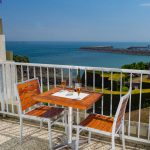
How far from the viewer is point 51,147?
3.26 meters

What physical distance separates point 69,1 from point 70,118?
58.9m

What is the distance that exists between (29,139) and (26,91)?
32.8 inches

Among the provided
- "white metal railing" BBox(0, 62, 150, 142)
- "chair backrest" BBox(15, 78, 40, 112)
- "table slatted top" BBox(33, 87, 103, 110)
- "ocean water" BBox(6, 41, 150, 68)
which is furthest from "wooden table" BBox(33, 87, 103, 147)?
"ocean water" BBox(6, 41, 150, 68)

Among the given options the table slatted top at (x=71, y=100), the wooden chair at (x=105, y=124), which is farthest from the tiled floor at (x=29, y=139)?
the table slatted top at (x=71, y=100)

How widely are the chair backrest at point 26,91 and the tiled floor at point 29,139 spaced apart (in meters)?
0.61

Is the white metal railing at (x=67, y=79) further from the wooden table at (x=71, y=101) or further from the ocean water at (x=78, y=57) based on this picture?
the ocean water at (x=78, y=57)

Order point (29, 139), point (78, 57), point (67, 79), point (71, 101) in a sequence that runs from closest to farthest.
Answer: point (71, 101)
point (29, 139)
point (67, 79)
point (78, 57)

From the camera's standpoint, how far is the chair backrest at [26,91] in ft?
10.7

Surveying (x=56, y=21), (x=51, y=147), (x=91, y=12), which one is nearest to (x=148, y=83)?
(x=51, y=147)

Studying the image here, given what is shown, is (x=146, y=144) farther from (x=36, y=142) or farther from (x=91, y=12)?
(x=91, y=12)

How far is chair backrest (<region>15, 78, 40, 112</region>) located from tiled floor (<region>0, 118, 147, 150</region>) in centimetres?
61

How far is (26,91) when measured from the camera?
3424 mm

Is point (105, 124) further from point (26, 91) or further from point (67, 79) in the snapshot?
point (67, 79)

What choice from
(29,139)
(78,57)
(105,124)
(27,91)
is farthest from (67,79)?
(78,57)
